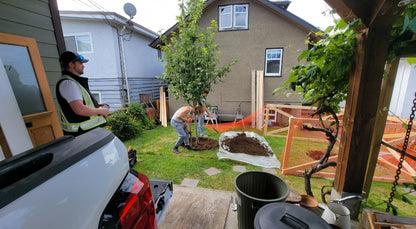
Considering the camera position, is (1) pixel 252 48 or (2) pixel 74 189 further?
(1) pixel 252 48

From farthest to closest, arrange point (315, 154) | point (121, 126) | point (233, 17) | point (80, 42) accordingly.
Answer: point (80, 42)
point (233, 17)
point (121, 126)
point (315, 154)

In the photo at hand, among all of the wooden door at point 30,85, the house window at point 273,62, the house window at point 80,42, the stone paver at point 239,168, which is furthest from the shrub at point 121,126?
the house window at point 273,62

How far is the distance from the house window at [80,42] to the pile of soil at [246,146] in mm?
7641

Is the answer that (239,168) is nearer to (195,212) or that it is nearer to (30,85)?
(195,212)

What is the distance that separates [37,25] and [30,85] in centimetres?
94

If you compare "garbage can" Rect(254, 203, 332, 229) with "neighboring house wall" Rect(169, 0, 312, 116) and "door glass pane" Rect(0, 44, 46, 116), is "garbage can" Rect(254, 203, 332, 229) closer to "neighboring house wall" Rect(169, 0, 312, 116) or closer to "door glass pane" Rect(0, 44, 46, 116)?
"door glass pane" Rect(0, 44, 46, 116)

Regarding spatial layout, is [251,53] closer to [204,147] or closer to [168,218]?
[204,147]

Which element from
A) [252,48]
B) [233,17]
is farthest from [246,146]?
[233,17]

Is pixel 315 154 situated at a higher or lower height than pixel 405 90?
lower

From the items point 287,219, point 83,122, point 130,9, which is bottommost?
Result: point 287,219

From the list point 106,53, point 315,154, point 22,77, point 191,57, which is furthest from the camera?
point 106,53

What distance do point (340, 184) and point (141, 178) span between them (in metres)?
1.83

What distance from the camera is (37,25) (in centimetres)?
245

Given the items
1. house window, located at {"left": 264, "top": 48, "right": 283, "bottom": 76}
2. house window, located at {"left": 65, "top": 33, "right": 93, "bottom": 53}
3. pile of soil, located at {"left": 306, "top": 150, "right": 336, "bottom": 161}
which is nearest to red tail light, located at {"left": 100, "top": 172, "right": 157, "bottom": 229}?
pile of soil, located at {"left": 306, "top": 150, "right": 336, "bottom": 161}
